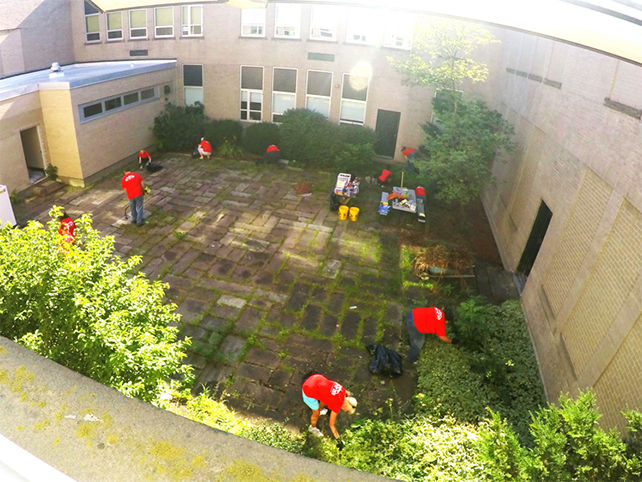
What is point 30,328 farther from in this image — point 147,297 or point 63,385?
point 63,385

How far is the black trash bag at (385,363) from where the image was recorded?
23.0 feet

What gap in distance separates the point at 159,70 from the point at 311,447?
52.6ft

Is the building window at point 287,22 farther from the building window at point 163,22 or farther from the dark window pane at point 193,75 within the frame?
the building window at point 163,22

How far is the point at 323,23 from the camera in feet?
55.3

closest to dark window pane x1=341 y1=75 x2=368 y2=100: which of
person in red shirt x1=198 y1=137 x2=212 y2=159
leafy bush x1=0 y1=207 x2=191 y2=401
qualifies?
person in red shirt x1=198 y1=137 x2=212 y2=159

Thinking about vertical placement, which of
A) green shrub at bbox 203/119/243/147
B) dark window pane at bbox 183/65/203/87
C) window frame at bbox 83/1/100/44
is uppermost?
window frame at bbox 83/1/100/44

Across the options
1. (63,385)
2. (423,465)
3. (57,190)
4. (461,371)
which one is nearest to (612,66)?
(461,371)

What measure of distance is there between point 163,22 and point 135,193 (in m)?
11.3

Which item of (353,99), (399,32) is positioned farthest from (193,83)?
(399,32)

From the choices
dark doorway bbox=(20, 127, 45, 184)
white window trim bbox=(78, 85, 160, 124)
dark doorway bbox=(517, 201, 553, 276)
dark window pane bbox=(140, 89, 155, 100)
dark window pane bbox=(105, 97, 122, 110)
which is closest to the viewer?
dark doorway bbox=(517, 201, 553, 276)

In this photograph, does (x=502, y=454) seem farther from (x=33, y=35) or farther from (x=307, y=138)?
(x=33, y=35)

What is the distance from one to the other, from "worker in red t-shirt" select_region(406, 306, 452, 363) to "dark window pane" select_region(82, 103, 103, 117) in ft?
39.4

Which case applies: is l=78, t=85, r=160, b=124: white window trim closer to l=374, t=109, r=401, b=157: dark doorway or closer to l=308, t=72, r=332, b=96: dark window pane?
l=308, t=72, r=332, b=96: dark window pane

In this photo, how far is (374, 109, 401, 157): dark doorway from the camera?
17344 millimetres
